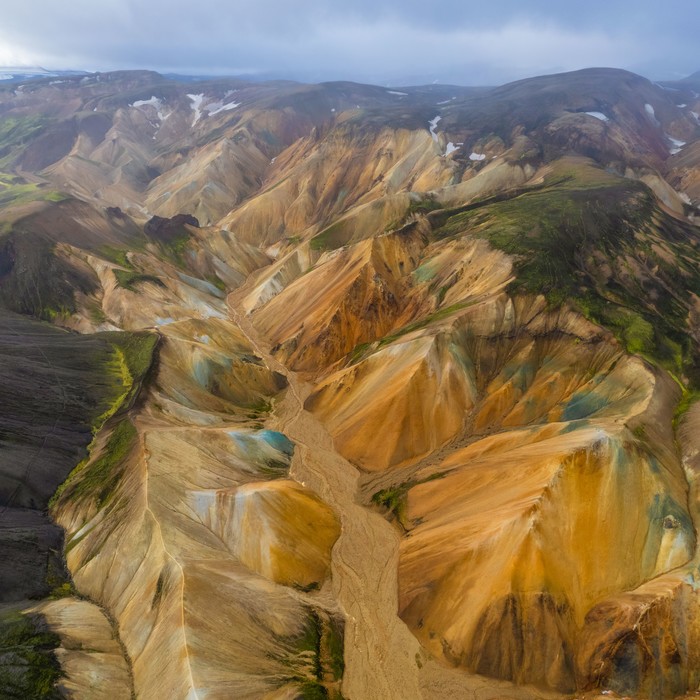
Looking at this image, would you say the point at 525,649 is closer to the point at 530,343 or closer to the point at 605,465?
the point at 605,465

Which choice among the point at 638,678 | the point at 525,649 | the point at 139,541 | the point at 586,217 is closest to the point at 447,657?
the point at 525,649

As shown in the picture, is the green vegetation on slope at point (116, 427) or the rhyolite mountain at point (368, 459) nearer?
the rhyolite mountain at point (368, 459)

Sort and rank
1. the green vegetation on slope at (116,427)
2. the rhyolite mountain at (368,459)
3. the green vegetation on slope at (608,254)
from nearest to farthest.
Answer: the rhyolite mountain at (368,459) → the green vegetation on slope at (116,427) → the green vegetation on slope at (608,254)

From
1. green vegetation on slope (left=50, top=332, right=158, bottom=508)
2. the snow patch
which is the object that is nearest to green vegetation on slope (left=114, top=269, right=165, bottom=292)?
Result: green vegetation on slope (left=50, top=332, right=158, bottom=508)

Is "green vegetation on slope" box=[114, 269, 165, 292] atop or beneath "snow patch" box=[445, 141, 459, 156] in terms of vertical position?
beneath

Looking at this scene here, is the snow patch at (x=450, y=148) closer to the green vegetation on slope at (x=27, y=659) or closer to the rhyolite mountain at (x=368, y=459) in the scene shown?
the rhyolite mountain at (x=368, y=459)

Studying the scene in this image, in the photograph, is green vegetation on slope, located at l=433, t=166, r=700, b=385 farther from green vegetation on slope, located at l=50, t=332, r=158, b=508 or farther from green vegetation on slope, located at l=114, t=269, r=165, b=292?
green vegetation on slope, located at l=114, t=269, r=165, b=292

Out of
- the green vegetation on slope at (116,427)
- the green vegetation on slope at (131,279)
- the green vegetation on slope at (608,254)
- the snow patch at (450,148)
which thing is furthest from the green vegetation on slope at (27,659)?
the snow patch at (450,148)

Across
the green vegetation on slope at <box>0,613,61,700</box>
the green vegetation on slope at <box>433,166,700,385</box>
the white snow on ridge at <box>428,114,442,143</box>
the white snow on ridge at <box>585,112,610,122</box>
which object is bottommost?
the green vegetation on slope at <box>0,613,61,700</box>
